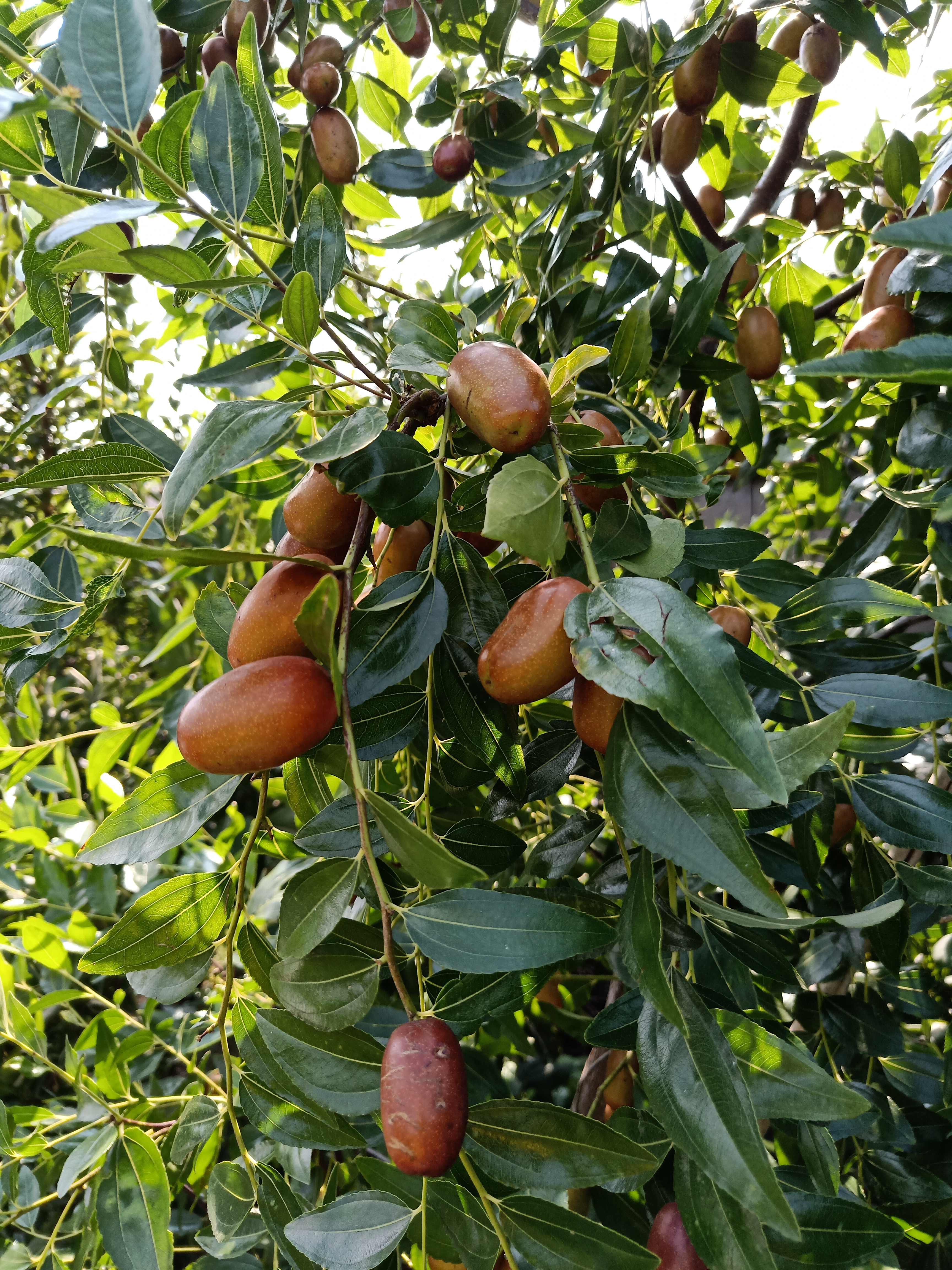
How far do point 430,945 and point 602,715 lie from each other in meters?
0.16

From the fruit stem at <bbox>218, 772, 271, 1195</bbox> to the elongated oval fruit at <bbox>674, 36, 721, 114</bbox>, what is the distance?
2.77ft

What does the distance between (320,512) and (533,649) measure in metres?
0.20

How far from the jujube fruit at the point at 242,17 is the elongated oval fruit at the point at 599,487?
528 millimetres

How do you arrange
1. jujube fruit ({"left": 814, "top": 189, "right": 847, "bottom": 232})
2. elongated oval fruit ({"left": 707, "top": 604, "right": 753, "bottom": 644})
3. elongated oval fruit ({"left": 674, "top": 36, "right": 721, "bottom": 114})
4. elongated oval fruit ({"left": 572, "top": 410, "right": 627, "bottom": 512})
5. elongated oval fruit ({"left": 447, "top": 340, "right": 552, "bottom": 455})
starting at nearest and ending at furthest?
elongated oval fruit ({"left": 447, "top": 340, "right": 552, "bottom": 455}) < elongated oval fruit ({"left": 572, "top": 410, "right": 627, "bottom": 512}) < elongated oval fruit ({"left": 707, "top": 604, "right": 753, "bottom": 644}) < elongated oval fruit ({"left": 674, "top": 36, "right": 721, "bottom": 114}) < jujube fruit ({"left": 814, "top": 189, "right": 847, "bottom": 232})

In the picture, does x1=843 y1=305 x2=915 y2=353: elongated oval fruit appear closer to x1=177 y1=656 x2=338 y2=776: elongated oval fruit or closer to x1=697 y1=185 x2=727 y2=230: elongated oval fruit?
x1=697 y1=185 x2=727 y2=230: elongated oval fruit

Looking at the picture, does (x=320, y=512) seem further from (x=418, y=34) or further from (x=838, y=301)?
(x=838, y=301)

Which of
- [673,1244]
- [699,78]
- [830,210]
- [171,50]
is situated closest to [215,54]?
[171,50]

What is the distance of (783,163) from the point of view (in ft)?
3.84

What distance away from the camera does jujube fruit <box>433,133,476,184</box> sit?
3.30ft

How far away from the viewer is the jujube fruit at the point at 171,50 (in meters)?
0.97

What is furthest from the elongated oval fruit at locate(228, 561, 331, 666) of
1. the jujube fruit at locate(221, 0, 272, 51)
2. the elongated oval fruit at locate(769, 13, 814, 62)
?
the elongated oval fruit at locate(769, 13, 814, 62)

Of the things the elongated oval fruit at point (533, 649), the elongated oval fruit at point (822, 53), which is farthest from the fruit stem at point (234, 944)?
the elongated oval fruit at point (822, 53)

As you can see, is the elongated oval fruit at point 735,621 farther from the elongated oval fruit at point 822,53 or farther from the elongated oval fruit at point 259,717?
the elongated oval fruit at point 822,53

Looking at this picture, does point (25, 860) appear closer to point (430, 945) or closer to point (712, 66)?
point (430, 945)
